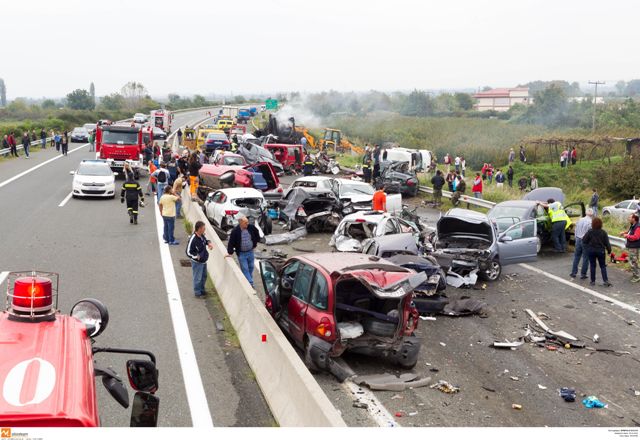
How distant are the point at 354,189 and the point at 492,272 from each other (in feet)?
30.4

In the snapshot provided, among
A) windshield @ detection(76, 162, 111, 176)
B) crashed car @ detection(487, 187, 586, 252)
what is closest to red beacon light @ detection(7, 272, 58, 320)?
crashed car @ detection(487, 187, 586, 252)

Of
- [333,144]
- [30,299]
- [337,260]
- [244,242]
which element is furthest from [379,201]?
[333,144]

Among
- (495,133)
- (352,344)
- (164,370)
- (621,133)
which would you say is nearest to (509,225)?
(352,344)

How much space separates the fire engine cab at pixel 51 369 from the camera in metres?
3.56

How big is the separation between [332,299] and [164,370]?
99.3 inches

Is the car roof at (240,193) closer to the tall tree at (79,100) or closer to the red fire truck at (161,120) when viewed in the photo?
the red fire truck at (161,120)

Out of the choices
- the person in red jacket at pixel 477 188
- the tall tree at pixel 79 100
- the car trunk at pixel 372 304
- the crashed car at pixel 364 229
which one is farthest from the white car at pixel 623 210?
the tall tree at pixel 79 100

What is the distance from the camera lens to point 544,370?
37.0 feet

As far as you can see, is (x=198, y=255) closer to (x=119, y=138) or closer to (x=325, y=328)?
(x=325, y=328)

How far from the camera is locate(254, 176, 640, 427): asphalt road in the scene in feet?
30.8

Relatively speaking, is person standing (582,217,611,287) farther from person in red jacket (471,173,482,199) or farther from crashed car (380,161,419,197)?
crashed car (380,161,419,197)

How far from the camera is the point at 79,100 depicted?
121812 mm

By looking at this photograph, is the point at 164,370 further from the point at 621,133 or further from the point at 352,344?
the point at 621,133

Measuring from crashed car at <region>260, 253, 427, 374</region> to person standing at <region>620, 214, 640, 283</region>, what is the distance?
824cm
